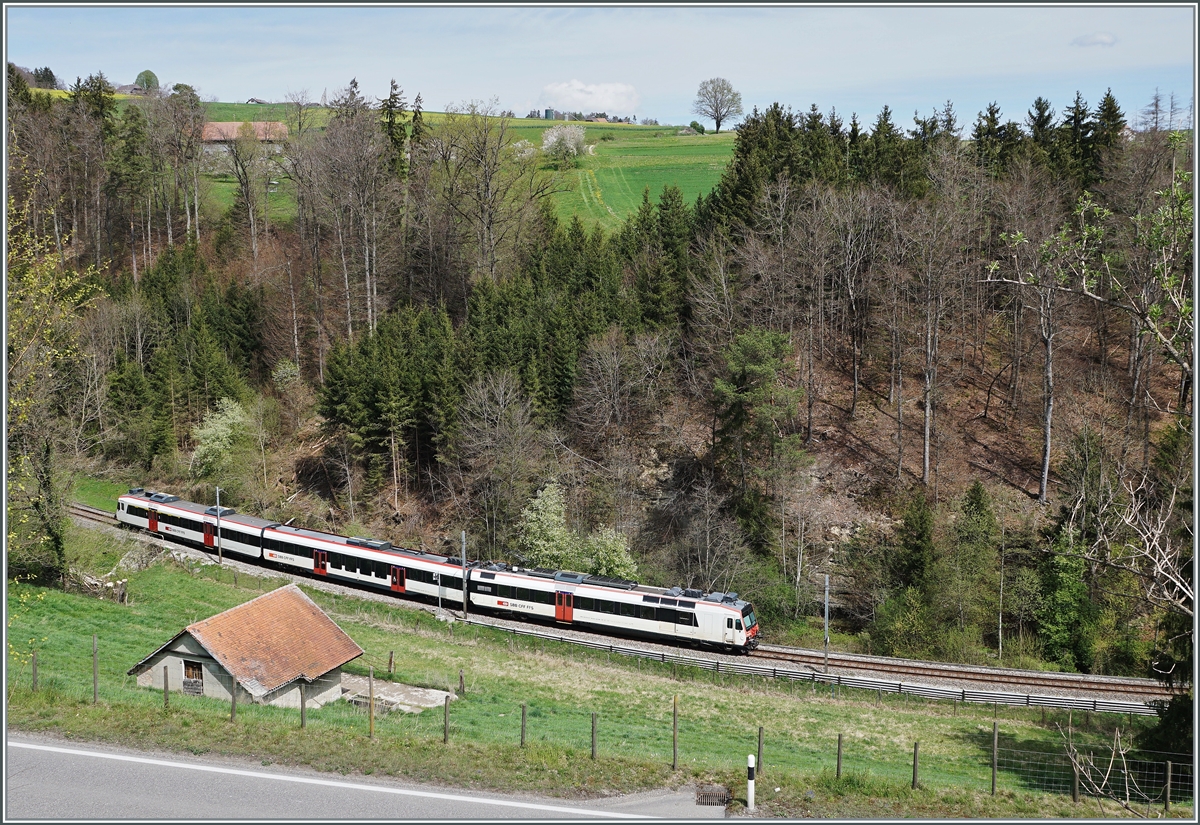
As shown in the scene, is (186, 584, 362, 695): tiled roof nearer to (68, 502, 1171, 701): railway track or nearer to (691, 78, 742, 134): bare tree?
(68, 502, 1171, 701): railway track

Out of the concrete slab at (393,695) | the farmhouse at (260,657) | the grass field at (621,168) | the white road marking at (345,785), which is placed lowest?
the concrete slab at (393,695)

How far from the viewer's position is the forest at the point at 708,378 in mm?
41000

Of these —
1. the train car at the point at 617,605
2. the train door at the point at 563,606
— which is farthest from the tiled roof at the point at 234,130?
the train door at the point at 563,606

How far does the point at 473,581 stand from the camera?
42.2 metres

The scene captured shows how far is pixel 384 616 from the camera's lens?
41906 millimetres

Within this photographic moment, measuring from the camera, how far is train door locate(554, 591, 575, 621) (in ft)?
132

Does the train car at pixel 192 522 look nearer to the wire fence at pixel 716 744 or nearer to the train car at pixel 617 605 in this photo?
the train car at pixel 617 605

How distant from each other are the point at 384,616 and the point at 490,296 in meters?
24.3

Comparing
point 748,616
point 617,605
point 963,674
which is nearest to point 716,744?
point 748,616

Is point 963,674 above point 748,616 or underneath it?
underneath

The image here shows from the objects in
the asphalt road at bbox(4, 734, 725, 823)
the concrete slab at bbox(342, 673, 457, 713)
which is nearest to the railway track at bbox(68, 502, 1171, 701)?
the concrete slab at bbox(342, 673, 457, 713)

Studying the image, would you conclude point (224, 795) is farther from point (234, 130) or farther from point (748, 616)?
point (234, 130)

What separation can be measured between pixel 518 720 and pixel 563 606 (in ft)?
48.8

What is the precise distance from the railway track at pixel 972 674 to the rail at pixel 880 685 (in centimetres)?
108
